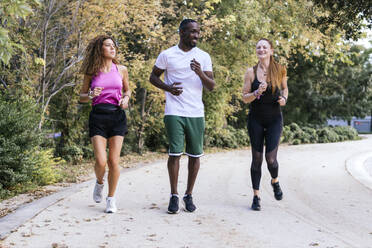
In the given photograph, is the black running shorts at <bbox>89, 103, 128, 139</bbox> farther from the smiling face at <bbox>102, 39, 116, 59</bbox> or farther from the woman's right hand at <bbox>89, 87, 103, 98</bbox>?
the smiling face at <bbox>102, 39, 116, 59</bbox>

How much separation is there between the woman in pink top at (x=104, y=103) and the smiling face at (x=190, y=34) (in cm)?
85

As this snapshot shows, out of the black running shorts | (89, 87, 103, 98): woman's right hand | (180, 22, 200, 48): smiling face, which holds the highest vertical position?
(180, 22, 200, 48): smiling face

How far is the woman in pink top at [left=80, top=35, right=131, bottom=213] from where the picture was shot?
17.8 feet

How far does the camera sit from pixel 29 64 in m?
9.18

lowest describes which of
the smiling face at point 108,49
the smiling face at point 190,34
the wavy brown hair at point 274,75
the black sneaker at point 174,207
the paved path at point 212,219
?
the paved path at point 212,219

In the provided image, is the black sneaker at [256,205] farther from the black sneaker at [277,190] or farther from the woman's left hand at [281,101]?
the woman's left hand at [281,101]

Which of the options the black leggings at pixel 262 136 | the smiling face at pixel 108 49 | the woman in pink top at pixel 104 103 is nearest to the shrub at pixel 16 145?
the woman in pink top at pixel 104 103

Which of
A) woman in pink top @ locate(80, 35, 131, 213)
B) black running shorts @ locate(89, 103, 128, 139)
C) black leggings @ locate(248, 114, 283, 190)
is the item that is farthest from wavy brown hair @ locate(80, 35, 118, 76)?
black leggings @ locate(248, 114, 283, 190)

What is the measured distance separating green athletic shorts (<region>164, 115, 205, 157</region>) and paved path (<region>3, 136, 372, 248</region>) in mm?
744

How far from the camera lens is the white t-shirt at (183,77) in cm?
545

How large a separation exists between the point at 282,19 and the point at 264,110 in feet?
36.9

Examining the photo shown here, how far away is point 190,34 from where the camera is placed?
5.40 m

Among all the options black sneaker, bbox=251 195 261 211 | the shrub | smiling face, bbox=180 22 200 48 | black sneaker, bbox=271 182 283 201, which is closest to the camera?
smiling face, bbox=180 22 200 48

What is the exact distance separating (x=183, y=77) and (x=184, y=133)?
0.68 m
